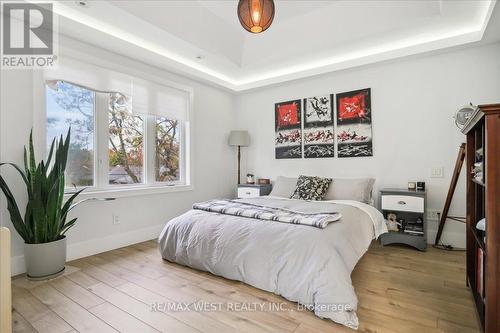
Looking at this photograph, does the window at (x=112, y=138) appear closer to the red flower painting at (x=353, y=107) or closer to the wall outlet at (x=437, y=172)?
the red flower painting at (x=353, y=107)

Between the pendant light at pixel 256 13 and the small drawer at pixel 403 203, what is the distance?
2.43 meters

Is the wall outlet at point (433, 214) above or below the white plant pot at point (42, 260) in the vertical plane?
above

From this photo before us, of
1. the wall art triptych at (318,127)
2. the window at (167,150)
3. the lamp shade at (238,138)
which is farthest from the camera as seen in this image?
the lamp shade at (238,138)

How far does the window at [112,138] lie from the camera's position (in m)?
2.74

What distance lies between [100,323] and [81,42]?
2704mm

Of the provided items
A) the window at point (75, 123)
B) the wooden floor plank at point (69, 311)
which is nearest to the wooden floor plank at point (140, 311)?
the wooden floor plank at point (69, 311)

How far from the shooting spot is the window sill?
2.78 m

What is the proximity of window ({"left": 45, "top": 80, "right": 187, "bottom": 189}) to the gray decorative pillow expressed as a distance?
70.7 inches

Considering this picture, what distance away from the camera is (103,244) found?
2891 millimetres

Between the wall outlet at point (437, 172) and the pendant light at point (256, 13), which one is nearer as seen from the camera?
the pendant light at point (256, 13)

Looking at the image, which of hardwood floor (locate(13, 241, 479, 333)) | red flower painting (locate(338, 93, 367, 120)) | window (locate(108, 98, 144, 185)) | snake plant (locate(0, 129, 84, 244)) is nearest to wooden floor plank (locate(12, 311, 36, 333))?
hardwood floor (locate(13, 241, 479, 333))

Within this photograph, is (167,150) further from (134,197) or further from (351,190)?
(351,190)

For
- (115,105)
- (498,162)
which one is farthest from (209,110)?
(498,162)

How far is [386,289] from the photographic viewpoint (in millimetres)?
1989
